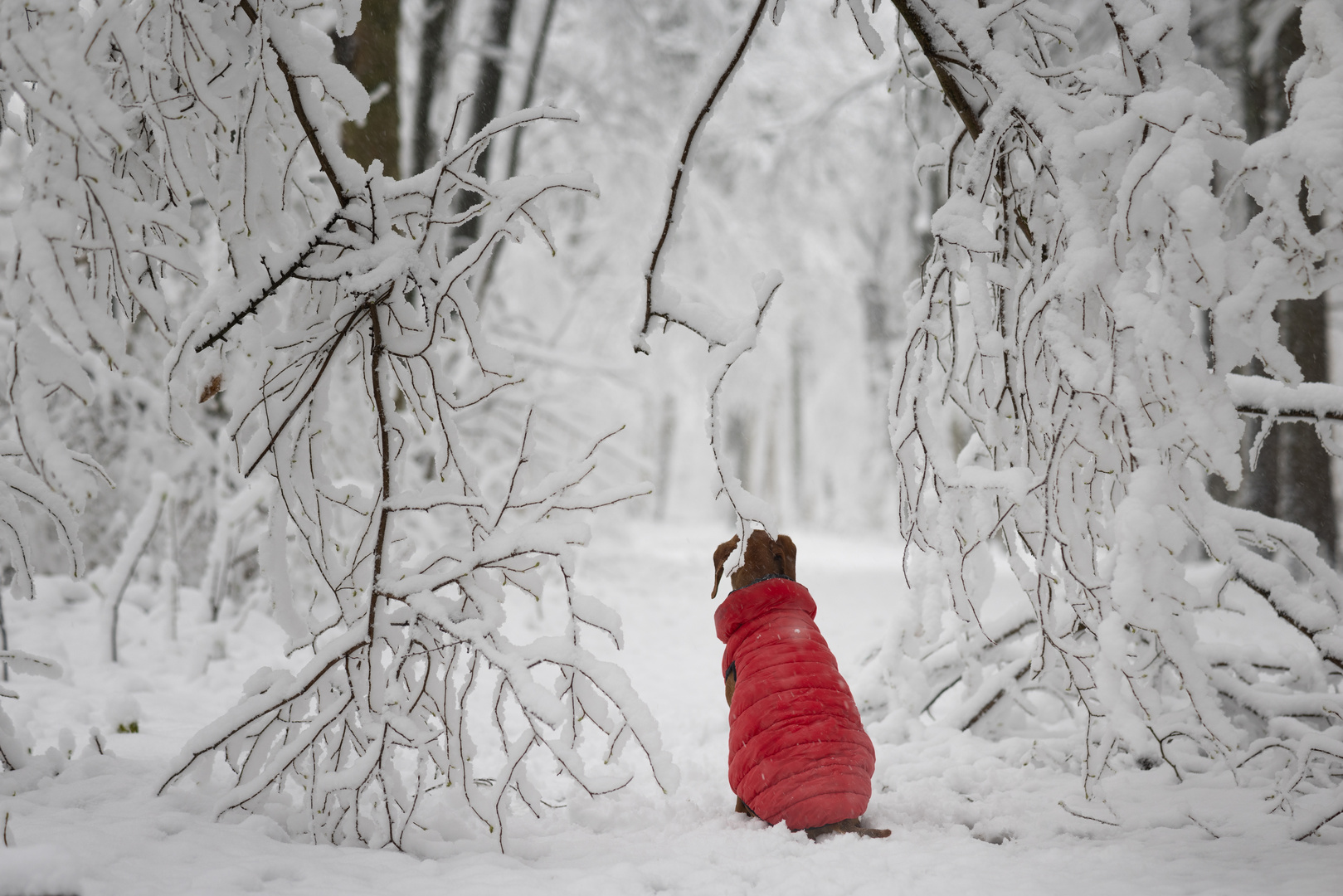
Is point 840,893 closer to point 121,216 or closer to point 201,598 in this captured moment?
point 121,216

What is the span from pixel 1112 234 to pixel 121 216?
6.50 feet

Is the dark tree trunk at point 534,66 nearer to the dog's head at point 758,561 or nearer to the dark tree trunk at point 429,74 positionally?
the dark tree trunk at point 429,74

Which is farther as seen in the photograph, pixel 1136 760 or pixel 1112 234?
pixel 1136 760

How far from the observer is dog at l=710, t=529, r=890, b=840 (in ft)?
7.34

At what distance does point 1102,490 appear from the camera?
201 cm

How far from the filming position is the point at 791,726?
228 centimetres

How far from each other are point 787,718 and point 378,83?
4474mm

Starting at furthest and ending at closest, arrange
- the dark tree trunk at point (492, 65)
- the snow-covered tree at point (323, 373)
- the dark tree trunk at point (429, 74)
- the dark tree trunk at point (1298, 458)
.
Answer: the dark tree trunk at point (492, 65) → the dark tree trunk at point (429, 74) → the dark tree trunk at point (1298, 458) → the snow-covered tree at point (323, 373)

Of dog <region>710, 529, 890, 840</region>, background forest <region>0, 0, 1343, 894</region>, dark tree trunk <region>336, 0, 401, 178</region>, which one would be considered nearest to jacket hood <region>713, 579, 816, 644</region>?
dog <region>710, 529, 890, 840</region>

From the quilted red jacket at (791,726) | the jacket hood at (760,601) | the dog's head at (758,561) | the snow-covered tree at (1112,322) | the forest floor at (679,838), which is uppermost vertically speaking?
the snow-covered tree at (1112,322)

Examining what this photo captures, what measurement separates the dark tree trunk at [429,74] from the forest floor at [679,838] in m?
4.26

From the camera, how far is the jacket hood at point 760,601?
2539 millimetres

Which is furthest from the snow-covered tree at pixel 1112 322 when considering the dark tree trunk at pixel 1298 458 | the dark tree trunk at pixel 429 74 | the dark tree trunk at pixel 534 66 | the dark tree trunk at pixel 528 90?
the dark tree trunk at pixel 534 66

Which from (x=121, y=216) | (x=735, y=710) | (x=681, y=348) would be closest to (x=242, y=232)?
(x=121, y=216)
